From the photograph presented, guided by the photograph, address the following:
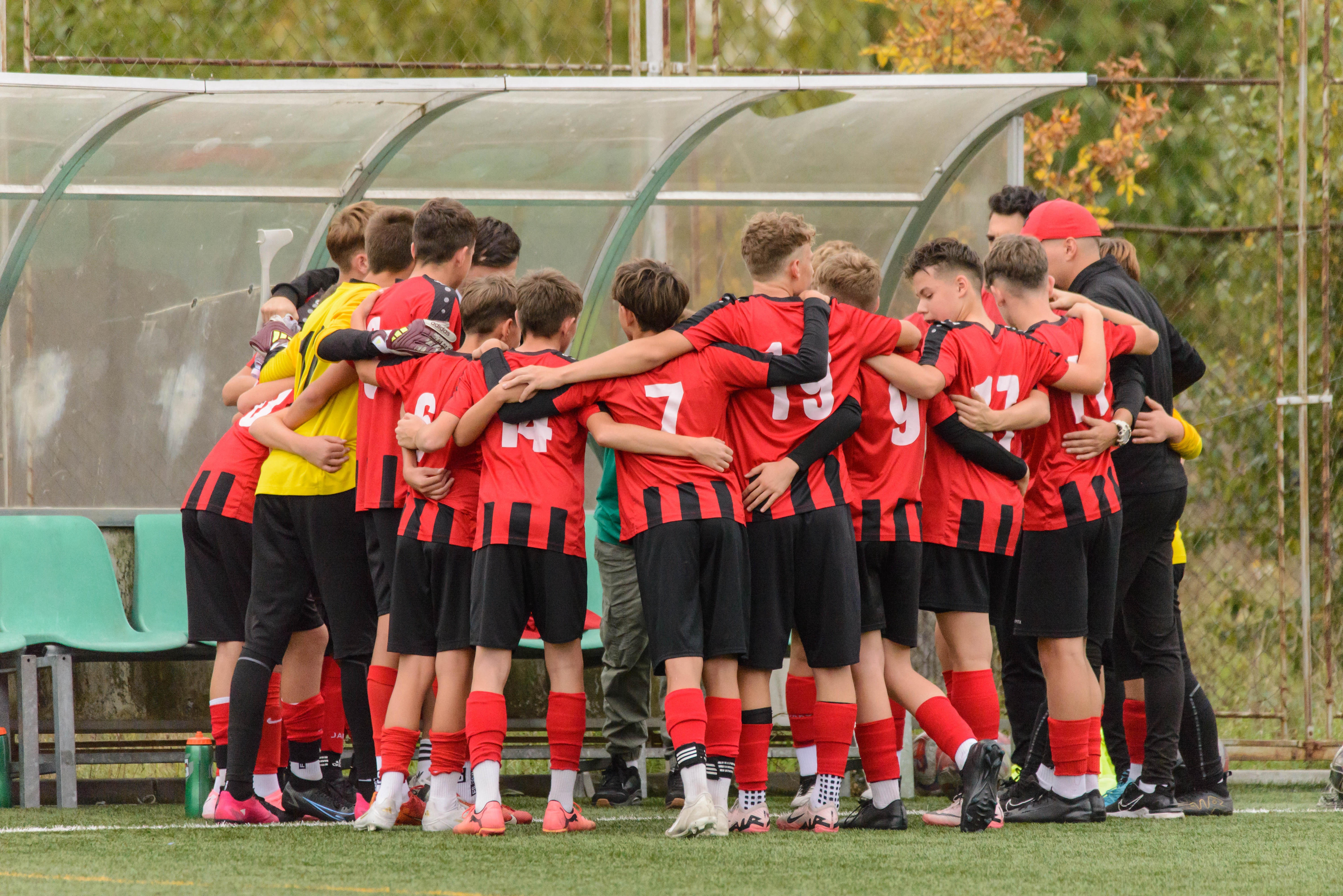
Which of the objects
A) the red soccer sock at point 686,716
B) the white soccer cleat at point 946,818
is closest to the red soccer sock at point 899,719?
the white soccer cleat at point 946,818

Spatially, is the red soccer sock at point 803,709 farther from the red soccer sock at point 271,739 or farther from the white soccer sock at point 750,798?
the red soccer sock at point 271,739

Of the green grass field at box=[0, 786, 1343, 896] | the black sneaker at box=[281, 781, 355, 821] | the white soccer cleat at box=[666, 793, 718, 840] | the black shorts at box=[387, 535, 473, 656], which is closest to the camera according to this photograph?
the green grass field at box=[0, 786, 1343, 896]

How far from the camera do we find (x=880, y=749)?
193 inches

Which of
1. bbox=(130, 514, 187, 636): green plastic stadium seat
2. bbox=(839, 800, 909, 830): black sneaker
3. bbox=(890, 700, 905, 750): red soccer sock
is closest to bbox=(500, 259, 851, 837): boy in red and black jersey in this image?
bbox=(839, 800, 909, 830): black sneaker

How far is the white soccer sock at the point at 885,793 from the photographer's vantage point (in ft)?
16.1

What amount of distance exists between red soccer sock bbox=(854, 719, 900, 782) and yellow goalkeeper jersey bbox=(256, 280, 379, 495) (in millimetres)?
1740

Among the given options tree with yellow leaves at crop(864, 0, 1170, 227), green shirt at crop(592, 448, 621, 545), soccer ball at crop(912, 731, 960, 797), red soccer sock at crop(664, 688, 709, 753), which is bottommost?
soccer ball at crop(912, 731, 960, 797)

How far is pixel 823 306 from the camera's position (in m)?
4.81

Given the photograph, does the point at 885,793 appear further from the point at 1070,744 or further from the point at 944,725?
the point at 1070,744

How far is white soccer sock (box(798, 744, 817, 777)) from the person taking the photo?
507cm

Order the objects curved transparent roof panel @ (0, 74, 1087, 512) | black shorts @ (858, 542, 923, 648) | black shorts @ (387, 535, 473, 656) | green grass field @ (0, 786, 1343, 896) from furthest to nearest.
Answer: curved transparent roof panel @ (0, 74, 1087, 512), black shorts @ (858, 542, 923, 648), black shorts @ (387, 535, 473, 656), green grass field @ (0, 786, 1343, 896)

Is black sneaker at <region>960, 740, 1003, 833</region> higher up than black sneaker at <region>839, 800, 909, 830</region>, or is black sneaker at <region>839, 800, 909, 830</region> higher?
black sneaker at <region>960, 740, 1003, 833</region>

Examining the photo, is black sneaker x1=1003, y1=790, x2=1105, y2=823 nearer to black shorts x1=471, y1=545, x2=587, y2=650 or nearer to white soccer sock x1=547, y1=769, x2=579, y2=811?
white soccer sock x1=547, y1=769, x2=579, y2=811

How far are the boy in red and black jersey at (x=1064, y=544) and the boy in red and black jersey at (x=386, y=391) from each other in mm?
1603
